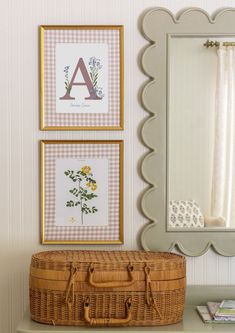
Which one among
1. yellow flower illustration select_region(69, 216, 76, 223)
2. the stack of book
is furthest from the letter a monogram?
the stack of book

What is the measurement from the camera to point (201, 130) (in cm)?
274

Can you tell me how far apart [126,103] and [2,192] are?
0.64m

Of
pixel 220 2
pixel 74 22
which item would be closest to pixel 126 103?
pixel 74 22

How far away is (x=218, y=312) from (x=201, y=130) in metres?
0.75

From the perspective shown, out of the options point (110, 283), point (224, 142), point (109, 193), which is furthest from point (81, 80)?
point (110, 283)

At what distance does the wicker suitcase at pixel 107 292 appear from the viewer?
237 centimetres

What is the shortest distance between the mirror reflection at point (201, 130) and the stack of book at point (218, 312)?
32 centimetres

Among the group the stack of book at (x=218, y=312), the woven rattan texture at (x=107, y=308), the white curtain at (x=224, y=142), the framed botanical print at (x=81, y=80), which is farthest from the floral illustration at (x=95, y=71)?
the stack of book at (x=218, y=312)

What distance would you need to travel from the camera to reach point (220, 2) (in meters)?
2.76

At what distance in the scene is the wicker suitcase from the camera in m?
2.37

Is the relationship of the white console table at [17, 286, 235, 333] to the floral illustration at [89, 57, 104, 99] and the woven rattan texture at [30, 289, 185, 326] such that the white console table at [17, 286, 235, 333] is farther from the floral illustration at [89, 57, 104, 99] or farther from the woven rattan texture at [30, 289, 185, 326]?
the floral illustration at [89, 57, 104, 99]

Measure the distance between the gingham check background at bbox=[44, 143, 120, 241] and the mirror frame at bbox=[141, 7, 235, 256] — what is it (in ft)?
0.40

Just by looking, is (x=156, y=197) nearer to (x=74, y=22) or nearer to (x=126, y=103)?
(x=126, y=103)

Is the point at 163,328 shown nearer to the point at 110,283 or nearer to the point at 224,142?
the point at 110,283
